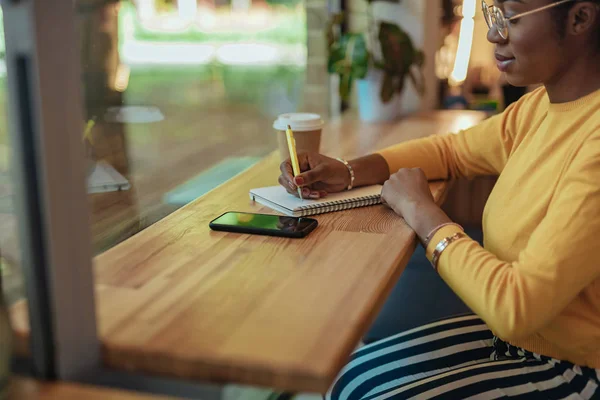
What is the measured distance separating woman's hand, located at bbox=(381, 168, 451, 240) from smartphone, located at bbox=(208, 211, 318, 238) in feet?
0.49

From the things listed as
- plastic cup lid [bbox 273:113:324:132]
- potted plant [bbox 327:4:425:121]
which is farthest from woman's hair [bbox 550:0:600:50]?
potted plant [bbox 327:4:425:121]

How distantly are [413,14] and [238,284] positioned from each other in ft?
6.03

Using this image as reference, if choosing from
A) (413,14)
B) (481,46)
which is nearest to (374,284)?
(413,14)

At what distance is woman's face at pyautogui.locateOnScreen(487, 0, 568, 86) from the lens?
0.96 metres

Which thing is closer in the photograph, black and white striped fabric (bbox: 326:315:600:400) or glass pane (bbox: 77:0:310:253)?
black and white striped fabric (bbox: 326:315:600:400)

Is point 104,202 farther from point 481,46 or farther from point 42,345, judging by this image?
point 481,46

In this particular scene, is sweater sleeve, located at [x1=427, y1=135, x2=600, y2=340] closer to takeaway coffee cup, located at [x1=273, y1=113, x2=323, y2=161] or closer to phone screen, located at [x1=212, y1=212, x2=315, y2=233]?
phone screen, located at [x1=212, y1=212, x2=315, y2=233]

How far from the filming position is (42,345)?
668mm

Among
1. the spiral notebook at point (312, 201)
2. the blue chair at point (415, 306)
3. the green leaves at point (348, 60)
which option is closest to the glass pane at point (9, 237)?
the spiral notebook at point (312, 201)

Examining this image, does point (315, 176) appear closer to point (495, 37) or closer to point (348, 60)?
point (495, 37)

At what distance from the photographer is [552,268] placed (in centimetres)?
83

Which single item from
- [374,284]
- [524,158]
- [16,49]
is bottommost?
[374,284]

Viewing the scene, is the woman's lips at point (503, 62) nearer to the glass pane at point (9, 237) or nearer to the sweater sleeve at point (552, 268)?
the sweater sleeve at point (552, 268)

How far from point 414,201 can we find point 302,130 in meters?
0.37
